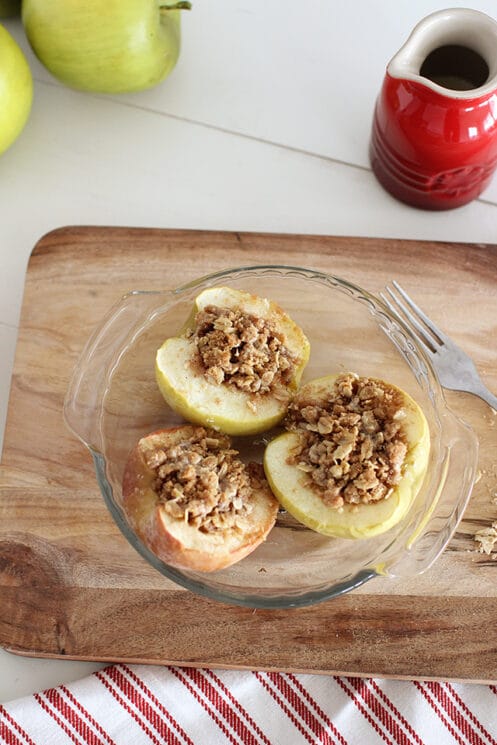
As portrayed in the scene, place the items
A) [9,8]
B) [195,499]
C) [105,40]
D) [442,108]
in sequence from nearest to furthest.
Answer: [195,499] → [442,108] → [105,40] → [9,8]

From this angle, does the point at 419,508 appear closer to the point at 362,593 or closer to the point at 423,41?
the point at 362,593

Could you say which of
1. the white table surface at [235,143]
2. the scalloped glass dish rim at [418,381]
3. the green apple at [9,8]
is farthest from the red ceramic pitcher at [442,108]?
the green apple at [9,8]

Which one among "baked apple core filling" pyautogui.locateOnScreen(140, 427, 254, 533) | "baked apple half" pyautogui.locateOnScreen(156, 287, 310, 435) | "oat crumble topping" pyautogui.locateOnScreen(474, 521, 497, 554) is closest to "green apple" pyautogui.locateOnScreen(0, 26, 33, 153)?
"baked apple half" pyautogui.locateOnScreen(156, 287, 310, 435)

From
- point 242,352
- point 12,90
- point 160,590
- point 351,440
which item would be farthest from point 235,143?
point 160,590

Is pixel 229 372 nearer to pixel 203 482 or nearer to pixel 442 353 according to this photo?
pixel 203 482

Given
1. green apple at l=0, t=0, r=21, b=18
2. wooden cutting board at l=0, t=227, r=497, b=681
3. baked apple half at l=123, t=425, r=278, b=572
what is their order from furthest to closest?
green apple at l=0, t=0, r=21, b=18
wooden cutting board at l=0, t=227, r=497, b=681
baked apple half at l=123, t=425, r=278, b=572

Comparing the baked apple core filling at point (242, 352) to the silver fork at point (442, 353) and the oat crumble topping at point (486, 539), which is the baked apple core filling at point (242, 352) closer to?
the silver fork at point (442, 353)

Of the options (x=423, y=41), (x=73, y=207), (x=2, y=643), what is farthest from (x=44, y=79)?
(x=2, y=643)

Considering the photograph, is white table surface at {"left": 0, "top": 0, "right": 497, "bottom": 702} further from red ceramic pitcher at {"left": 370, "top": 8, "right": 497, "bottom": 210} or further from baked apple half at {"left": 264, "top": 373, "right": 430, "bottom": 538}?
baked apple half at {"left": 264, "top": 373, "right": 430, "bottom": 538}
